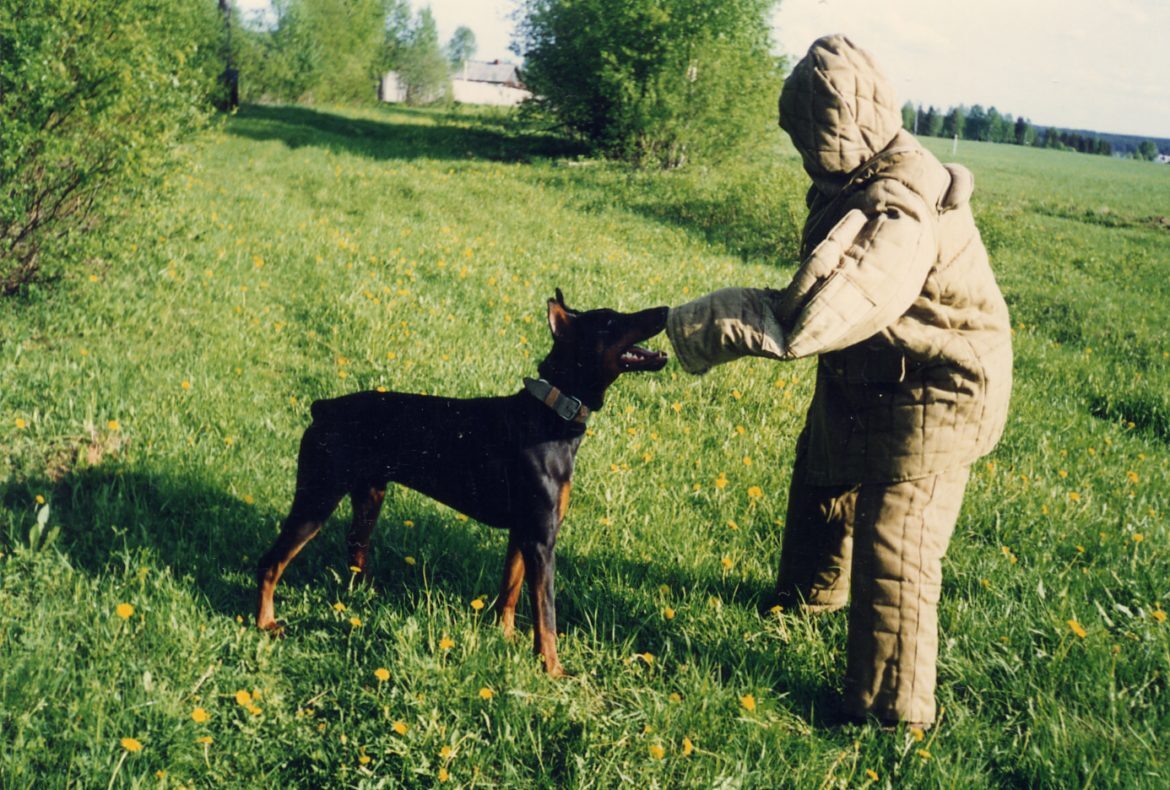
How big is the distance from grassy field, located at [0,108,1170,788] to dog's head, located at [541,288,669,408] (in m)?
1.06

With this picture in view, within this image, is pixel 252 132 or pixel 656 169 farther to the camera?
pixel 252 132

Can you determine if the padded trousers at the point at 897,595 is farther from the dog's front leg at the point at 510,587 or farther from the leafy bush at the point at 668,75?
the leafy bush at the point at 668,75

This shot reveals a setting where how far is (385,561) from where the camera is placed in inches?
160

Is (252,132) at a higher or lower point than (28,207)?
higher

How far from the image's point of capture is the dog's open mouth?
3.06m

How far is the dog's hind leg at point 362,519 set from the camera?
12.5 ft

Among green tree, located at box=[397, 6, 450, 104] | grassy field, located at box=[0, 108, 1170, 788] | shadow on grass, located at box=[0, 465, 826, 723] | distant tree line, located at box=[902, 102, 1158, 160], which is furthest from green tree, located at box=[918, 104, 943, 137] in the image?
shadow on grass, located at box=[0, 465, 826, 723]

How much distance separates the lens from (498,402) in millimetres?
3545

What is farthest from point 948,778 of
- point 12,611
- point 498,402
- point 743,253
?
point 743,253

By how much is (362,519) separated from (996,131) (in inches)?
3012

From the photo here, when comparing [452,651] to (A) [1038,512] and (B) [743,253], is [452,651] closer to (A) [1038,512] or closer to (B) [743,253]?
(A) [1038,512]

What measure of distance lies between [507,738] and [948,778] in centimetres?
146

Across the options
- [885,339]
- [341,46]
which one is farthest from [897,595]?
[341,46]

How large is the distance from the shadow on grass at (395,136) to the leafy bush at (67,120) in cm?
1485
